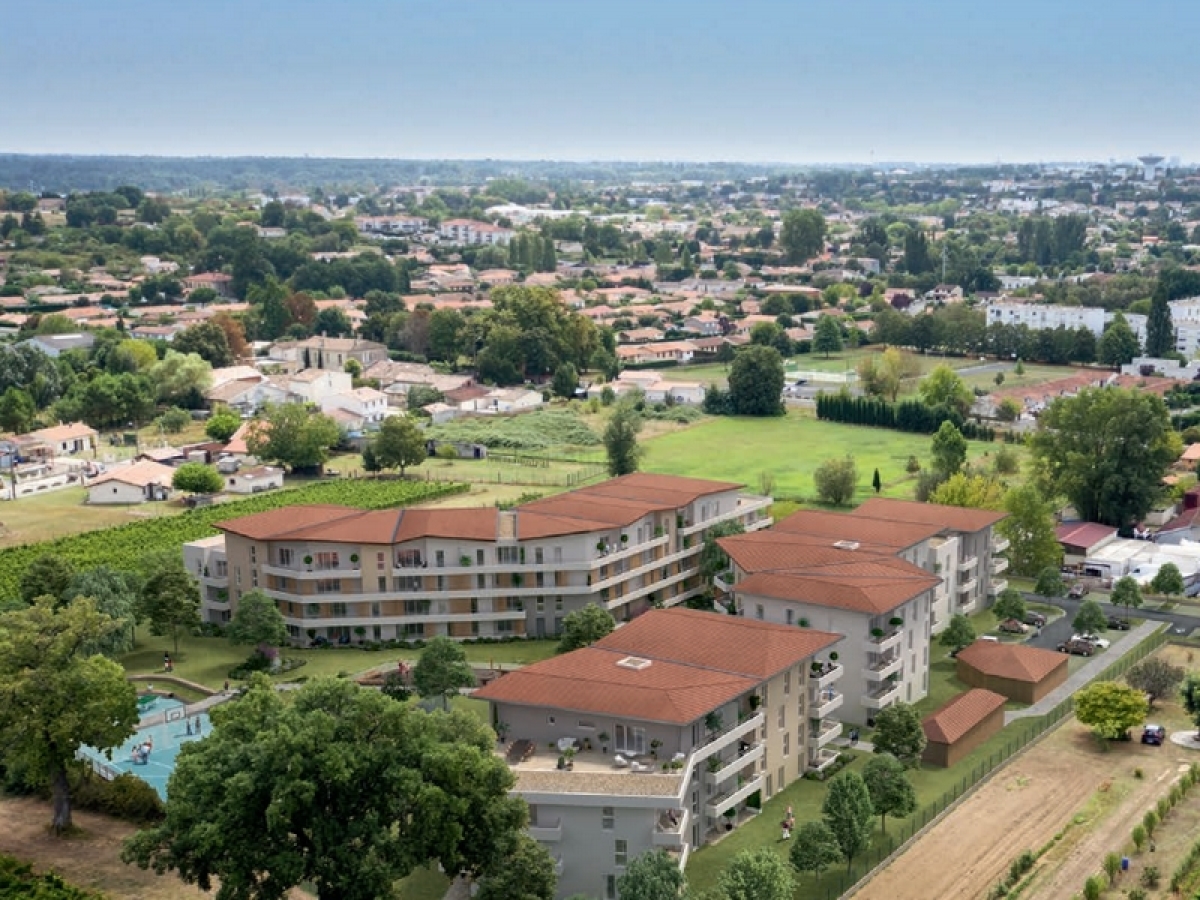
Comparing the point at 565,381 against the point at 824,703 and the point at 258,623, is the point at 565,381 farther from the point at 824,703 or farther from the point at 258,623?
the point at 824,703

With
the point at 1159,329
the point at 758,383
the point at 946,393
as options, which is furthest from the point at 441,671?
Answer: the point at 1159,329

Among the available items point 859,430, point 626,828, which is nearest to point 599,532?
point 626,828

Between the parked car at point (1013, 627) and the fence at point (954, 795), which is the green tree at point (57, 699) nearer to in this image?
the fence at point (954, 795)

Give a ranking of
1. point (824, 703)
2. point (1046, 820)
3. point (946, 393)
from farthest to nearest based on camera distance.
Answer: point (946, 393)
point (824, 703)
point (1046, 820)

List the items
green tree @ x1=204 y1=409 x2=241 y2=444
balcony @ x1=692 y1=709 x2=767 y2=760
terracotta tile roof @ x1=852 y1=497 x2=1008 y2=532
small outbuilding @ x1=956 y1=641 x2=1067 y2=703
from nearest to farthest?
1. balcony @ x1=692 y1=709 x2=767 y2=760
2. small outbuilding @ x1=956 y1=641 x2=1067 y2=703
3. terracotta tile roof @ x1=852 y1=497 x2=1008 y2=532
4. green tree @ x1=204 y1=409 x2=241 y2=444

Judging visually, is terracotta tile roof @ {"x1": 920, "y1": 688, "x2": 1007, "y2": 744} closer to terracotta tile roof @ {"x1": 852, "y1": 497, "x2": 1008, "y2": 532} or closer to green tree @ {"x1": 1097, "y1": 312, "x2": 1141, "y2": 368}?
terracotta tile roof @ {"x1": 852, "y1": 497, "x2": 1008, "y2": 532}

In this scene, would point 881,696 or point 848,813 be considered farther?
point 881,696

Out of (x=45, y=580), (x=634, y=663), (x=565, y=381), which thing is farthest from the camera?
(x=565, y=381)

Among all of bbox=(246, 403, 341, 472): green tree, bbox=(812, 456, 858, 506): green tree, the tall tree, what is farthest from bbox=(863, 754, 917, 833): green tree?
bbox=(246, 403, 341, 472): green tree
